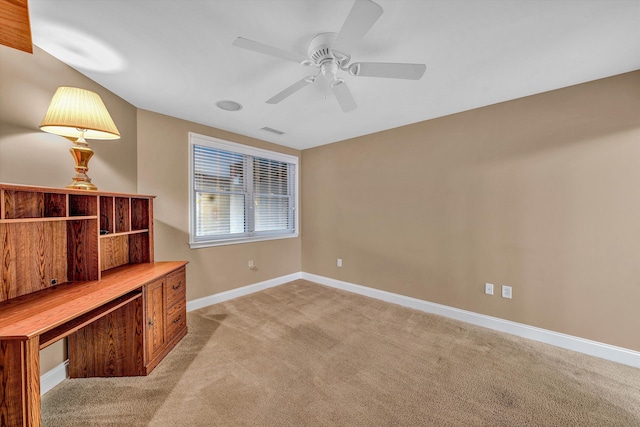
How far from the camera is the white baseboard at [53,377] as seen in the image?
1.75 m

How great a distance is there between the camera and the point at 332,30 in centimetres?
157

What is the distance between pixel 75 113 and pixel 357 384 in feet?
8.89

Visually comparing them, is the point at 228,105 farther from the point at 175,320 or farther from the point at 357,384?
the point at 357,384

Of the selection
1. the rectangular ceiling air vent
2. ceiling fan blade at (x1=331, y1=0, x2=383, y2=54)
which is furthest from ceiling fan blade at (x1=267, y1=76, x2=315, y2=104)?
the rectangular ceiling air vent

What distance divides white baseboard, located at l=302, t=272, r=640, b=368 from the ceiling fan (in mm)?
2624

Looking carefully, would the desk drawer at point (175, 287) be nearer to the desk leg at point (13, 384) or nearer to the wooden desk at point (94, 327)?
the wooden desk at point (94, 327)

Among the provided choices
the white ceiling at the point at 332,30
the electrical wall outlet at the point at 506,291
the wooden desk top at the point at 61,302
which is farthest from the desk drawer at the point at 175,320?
the electrical wall outlet at the point at 506,291

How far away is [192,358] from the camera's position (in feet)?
7.04

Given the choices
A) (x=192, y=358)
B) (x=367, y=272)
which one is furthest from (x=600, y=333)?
(x=192, y=358)

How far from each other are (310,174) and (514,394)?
12.3 ft

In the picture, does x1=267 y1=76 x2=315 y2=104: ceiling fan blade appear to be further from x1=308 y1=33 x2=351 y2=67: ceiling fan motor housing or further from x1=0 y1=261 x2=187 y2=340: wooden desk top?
x1=0 y1=261 x2=187 y2=340: wooden desk top

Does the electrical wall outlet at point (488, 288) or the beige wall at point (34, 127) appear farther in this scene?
the electrical wall outlet at point (488, 288)

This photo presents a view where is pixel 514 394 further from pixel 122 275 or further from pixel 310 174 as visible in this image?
pixel 310 174

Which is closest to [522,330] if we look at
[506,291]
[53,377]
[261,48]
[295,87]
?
[506,291]
